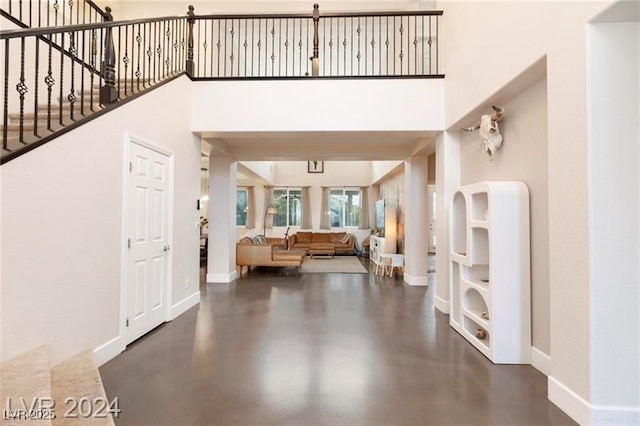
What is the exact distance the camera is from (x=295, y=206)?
12000 millimetres

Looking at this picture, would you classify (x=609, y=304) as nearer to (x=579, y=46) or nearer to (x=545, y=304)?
(x=545, y=304)

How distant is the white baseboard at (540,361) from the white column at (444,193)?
1.50 metres

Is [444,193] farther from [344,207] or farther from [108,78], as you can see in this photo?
[344,207]

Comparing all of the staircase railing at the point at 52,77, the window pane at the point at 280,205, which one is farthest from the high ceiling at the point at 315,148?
the window pane at the point at 280,205

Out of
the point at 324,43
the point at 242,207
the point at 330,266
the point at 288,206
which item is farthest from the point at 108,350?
the point at 288,206

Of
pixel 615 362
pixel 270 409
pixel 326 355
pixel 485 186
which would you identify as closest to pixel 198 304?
pixel 326 355

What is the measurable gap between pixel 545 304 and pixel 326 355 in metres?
1.97

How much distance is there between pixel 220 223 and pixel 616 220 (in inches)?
226

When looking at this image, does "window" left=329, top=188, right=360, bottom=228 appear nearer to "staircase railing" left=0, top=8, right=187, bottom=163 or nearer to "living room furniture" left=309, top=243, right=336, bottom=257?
"living room furniture" left=309, top=243, right=336, bottom=257

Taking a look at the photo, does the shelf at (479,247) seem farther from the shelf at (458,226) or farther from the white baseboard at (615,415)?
the white baseboard at (615,415)

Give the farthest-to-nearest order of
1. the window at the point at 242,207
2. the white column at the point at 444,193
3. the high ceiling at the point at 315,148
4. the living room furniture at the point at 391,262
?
1. the window at the point at 242,207
2. the living room furniture at the point at 391,262
3. the high ceiling at the point at 315,148
4. the white column at the point at 444,193

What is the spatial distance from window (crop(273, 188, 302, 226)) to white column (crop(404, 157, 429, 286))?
6.50 metres

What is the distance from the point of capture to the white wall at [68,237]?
1.93 m

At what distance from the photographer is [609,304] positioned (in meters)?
1.84
